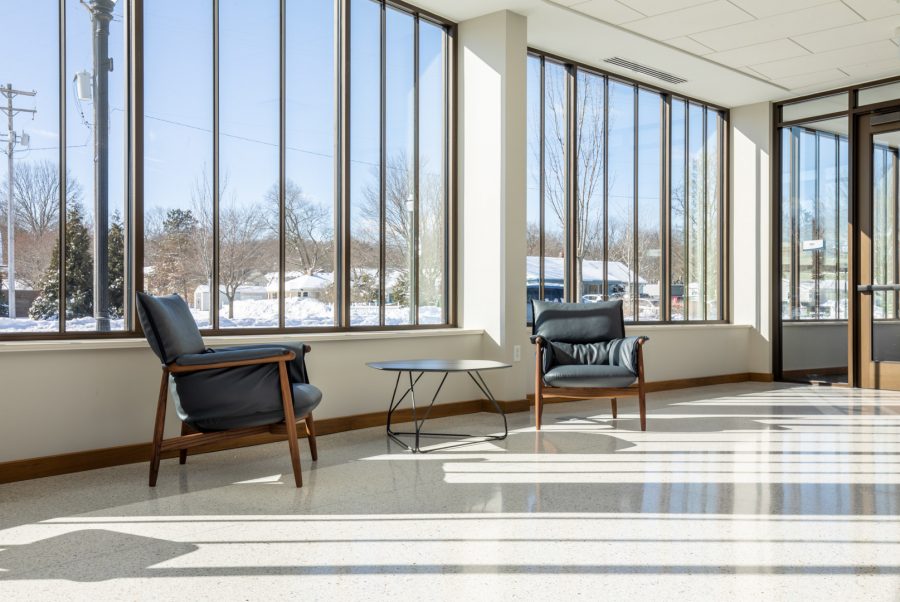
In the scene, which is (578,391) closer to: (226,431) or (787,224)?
(226,431)

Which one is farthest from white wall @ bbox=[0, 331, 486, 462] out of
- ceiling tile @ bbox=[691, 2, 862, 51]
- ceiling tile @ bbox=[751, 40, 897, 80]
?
ceiling tile @ bbox=[751, 40, 897, 80]

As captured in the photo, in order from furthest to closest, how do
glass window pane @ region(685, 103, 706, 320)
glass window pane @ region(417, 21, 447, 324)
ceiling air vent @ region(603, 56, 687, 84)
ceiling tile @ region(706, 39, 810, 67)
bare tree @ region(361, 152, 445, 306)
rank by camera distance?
glass window pane @ region(685, 103, 706, 320)
ceiling air vent @ region(603, 56, 687, 84)
ceiling tile @ region(706, 39, 810, 67)
glass window pane @ region(417, 21, 447, 324)
bare tree @ region(361, 152, 445, 306)

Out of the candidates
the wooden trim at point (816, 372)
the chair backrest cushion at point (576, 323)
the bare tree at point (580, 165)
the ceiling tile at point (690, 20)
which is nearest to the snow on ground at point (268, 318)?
the chair backrest cushion at point (576, 323)

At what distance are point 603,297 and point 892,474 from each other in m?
3.75

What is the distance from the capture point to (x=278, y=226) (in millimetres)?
5172

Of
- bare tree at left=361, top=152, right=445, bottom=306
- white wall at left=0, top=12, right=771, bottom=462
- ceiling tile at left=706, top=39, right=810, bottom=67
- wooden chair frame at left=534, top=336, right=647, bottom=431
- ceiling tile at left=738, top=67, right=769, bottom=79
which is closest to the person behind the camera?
white wall at left=0, top=12, right=771, bottom=462

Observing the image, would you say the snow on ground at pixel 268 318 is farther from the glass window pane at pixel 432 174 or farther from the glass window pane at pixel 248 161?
the glass window pane at pixel 432 174

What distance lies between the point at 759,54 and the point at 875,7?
1231 millimetres

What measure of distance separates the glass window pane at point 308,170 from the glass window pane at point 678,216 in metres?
4.35

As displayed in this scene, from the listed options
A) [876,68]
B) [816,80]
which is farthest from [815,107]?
[876,68]

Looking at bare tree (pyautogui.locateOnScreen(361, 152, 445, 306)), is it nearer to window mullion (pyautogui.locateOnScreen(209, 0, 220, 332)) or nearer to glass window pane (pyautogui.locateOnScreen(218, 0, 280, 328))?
glass window pane (pyautogui.locateOnScreen(218, 0, 280, 328))

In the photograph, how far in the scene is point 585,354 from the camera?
5785 millimetres

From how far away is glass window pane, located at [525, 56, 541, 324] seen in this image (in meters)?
6.78

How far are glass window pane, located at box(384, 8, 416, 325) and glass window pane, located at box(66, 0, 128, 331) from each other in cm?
207
